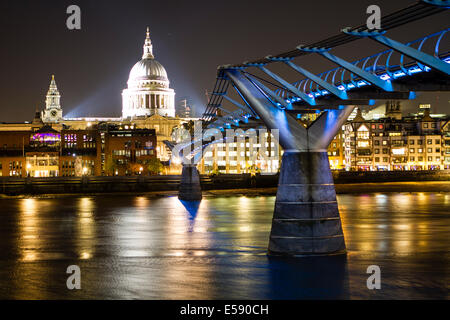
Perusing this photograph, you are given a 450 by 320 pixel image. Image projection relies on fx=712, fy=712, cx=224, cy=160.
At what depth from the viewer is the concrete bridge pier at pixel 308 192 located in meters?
26.8

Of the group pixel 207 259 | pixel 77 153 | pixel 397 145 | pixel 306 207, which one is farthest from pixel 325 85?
pixel 77 153

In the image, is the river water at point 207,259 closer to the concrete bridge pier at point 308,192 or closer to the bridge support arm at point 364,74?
the concrete bridge pier at point 308,192

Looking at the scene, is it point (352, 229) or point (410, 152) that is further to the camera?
point (410, 152)

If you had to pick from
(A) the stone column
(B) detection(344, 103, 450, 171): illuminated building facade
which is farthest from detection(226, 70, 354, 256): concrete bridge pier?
(B) detection(344, 103, 450, 171): illuminated building facade

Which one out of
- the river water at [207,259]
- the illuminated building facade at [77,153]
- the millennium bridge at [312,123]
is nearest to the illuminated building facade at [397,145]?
Result: the illuminated building facade at [77,153]

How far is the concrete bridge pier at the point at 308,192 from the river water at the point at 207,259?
2.22 feet

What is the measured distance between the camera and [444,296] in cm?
2253

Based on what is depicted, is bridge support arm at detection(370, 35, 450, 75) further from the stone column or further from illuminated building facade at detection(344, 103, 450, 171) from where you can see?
illuminated building facade at detection(344, 103, 450, 171)

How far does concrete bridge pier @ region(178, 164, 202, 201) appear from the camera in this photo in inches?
3000

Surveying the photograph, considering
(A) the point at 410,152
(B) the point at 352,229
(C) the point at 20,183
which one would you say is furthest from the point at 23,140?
(B) the point at 352,229

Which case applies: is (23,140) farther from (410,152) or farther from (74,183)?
(410,152)

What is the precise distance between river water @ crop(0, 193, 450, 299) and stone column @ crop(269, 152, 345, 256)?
2.00ft
